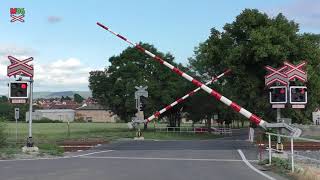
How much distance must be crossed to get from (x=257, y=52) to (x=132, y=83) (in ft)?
114

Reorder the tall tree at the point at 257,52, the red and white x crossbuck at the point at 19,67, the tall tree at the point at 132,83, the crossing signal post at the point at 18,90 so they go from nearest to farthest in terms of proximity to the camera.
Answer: the crossing signal post at the point at 18,90, the red and white x crossbuck at the point at 19,67, the tall tree at the point at 257,52, the tall tree at the point at 132,83

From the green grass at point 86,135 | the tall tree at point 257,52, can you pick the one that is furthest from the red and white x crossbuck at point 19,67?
the tall tree at point 257,52

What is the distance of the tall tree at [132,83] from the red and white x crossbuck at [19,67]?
45190mm

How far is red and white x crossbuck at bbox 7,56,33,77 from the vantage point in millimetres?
27506

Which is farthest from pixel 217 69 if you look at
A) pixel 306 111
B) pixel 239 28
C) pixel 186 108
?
pixel 186 108

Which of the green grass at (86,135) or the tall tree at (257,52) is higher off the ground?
the tall tree at (257,52)

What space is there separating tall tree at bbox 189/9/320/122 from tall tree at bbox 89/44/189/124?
27.9m

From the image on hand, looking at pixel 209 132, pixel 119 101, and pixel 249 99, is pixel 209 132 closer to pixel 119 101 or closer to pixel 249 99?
pixel 119 101

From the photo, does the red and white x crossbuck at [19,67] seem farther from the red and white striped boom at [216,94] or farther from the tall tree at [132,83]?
the tall tree at [132,83]

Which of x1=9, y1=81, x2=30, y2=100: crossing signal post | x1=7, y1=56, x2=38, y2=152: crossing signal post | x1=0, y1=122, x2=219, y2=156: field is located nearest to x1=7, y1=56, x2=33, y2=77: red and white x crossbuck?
x1=7, y1=56, x2=38, y2=152: crossing signal post

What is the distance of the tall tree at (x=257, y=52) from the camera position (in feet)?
140

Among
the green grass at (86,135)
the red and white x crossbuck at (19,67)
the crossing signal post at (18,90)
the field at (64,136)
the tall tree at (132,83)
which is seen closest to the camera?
the crossing signal post at (18,90)

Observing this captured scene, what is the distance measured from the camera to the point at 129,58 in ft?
265

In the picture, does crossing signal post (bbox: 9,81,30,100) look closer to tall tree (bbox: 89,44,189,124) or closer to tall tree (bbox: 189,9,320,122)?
tall tree (bbox: 189,9,320,122)
